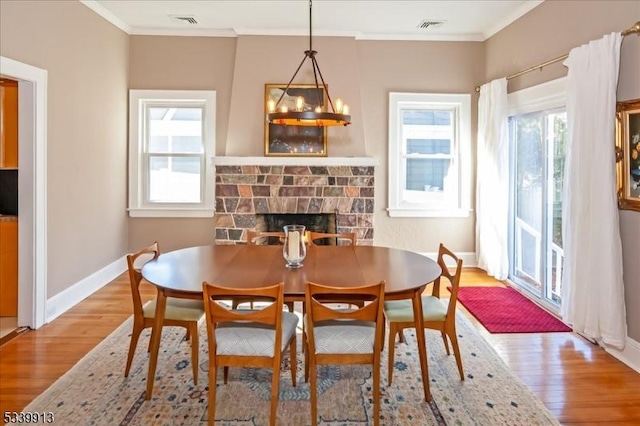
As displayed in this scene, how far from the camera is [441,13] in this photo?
486cm

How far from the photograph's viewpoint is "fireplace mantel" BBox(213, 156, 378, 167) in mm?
5344

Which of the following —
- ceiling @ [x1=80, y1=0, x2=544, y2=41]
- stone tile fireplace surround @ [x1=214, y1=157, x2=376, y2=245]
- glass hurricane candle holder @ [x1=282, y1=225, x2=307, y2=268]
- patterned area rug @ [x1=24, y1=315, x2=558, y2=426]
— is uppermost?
ceiling @ [x1=80, y1=0, x2=544, y2=41]

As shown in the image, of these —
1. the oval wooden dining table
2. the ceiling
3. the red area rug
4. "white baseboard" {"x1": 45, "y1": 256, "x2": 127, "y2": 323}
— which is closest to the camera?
the oval wooden dining table

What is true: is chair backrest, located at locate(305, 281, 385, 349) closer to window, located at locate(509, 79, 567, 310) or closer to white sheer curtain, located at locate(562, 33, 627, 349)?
white sheer curtain, located at locate(562, 33, 627, 349)

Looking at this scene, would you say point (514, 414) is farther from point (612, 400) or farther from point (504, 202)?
point (504, 202)

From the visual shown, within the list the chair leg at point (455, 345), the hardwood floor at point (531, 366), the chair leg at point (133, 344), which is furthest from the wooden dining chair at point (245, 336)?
the hardwood floor at point (531, 366)

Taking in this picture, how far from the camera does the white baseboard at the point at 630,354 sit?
3.03 m

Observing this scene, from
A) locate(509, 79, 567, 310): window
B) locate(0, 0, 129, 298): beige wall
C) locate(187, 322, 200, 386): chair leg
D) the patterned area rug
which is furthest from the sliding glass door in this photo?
locate(0, 0, 129, 298): beige wall

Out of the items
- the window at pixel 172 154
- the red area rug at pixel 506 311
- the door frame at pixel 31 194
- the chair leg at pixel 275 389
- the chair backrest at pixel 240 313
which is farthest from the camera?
the window at pixel 172 154

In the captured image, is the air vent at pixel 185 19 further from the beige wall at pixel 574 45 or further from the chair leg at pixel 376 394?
the chair leg at pixel 376 394

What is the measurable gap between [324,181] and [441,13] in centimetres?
218

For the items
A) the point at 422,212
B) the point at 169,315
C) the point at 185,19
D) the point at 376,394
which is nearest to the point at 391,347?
the point at 376,394

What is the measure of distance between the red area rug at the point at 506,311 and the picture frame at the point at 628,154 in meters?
1.19

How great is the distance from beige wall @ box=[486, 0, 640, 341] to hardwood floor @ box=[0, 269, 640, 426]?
42 cm
